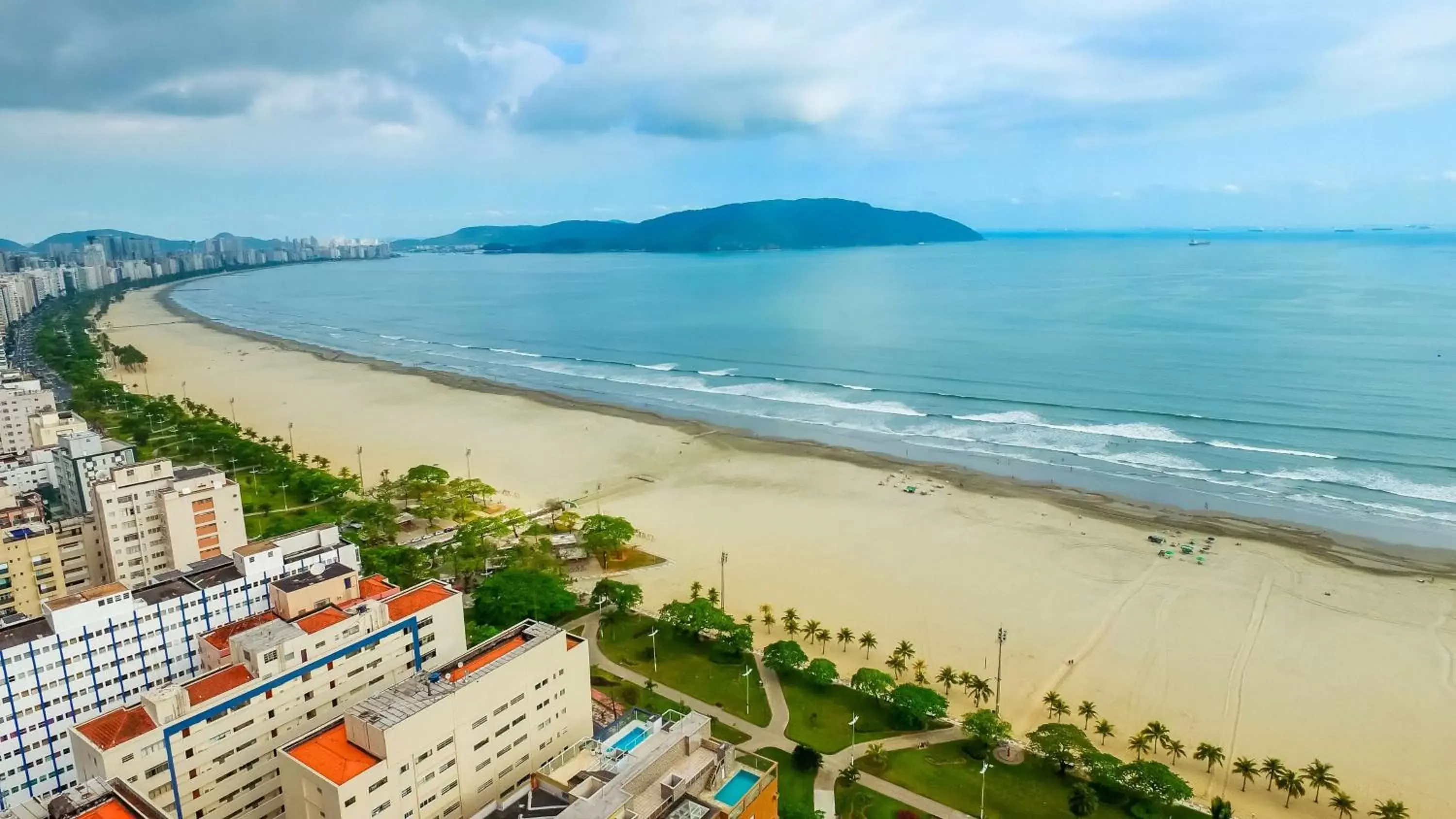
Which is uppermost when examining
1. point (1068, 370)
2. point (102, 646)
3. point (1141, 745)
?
point (102, 646)

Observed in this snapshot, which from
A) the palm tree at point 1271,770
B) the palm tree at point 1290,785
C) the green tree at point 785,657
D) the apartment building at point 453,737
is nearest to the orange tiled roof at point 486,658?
the apartment building at point 453,737

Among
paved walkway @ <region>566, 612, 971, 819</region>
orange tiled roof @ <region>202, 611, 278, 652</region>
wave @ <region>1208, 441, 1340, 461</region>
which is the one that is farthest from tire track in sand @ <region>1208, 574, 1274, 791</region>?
orange tiled roof @ <region>202, 611, 278, 652</region>

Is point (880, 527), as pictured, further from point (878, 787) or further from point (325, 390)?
point (325, 390)

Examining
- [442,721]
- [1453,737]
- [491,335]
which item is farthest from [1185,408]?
[491,335]

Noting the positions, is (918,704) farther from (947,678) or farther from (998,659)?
(998,659)

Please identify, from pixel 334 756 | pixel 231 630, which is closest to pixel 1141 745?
pixel 334 756

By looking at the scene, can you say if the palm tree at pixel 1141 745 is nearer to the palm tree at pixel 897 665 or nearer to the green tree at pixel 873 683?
the green tree at pixel 873 683
